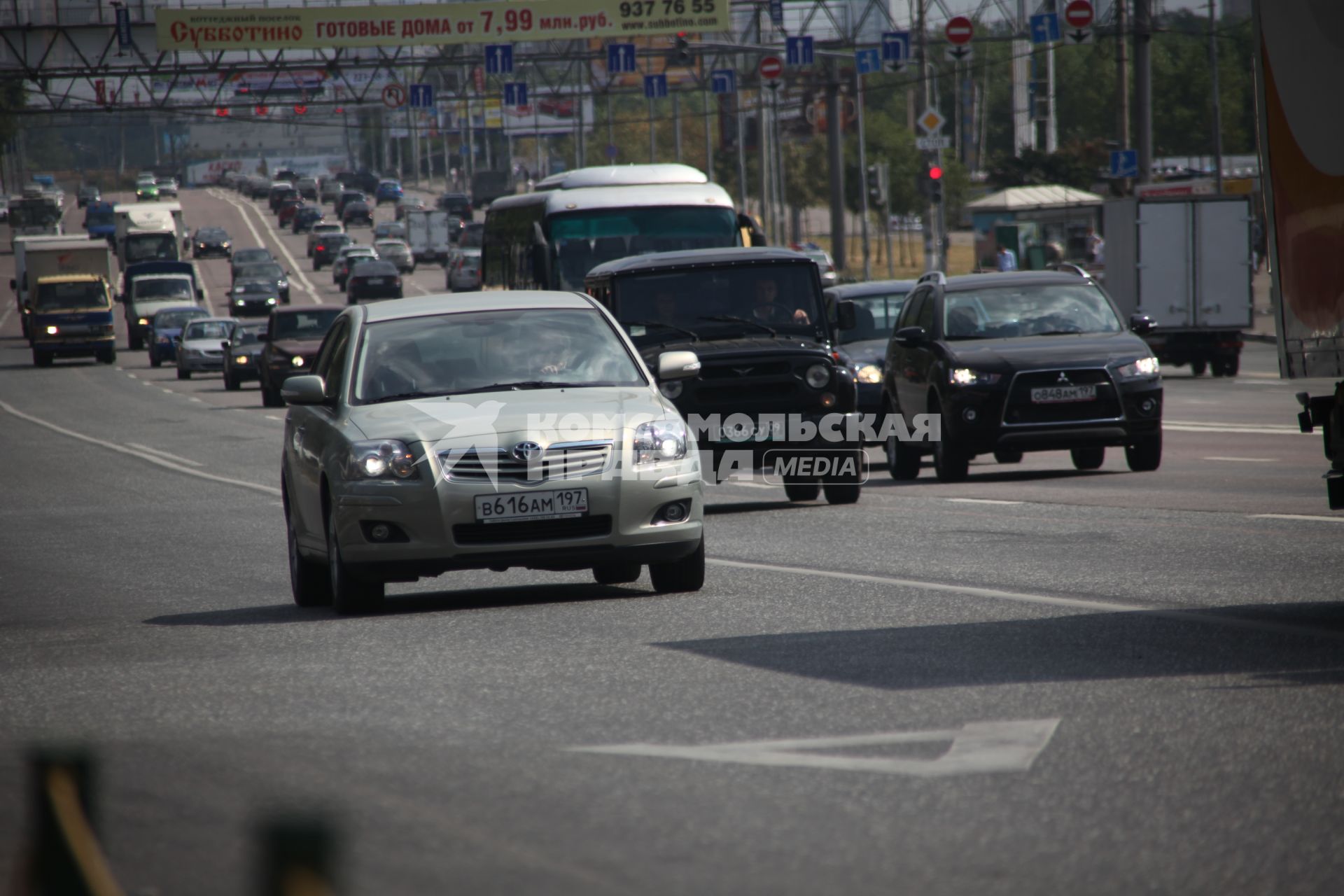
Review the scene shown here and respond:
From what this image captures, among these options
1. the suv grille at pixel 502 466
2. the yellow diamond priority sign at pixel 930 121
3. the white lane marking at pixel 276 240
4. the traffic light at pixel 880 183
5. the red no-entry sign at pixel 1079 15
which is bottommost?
the white lane marking at pixel 276 240

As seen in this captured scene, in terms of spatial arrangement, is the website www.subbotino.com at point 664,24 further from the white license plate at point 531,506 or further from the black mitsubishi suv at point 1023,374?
the white license plate at point 531,506

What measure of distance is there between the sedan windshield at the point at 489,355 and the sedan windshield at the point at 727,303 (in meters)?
5.67

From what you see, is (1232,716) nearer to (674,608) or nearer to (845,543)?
(674,608)

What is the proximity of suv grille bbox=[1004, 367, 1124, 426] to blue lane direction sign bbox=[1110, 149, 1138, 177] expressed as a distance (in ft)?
104

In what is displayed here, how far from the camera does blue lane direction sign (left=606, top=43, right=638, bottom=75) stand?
6006 cm

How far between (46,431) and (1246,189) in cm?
5165

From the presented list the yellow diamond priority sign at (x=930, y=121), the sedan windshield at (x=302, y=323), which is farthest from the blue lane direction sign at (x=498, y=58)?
the sedan windshield at (x=302, y=323)

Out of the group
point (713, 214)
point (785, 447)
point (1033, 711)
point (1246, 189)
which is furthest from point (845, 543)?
point (1246, 189)

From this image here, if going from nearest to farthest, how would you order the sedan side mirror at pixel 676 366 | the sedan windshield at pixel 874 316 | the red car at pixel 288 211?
1. the sedan side mirror at pixel 676 366
2. the sedan windshield at pixel 874 316
3. the red car at pixel 288 211

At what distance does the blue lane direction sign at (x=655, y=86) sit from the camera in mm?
69188

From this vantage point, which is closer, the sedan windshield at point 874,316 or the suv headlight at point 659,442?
the suv headlight at point 659,442

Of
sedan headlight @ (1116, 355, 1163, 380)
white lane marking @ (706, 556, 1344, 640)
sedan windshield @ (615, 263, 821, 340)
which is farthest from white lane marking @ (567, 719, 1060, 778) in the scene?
sedan headlight @ (1116, 355, 1163, 380)

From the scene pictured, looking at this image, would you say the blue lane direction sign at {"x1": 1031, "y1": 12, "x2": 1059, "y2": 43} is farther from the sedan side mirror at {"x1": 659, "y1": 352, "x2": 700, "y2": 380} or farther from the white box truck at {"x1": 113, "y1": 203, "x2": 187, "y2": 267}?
the white box truck at {"x1": 113, "y1": 203, "x2": 187, "y2": 267}

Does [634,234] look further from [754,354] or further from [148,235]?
[148,235]
